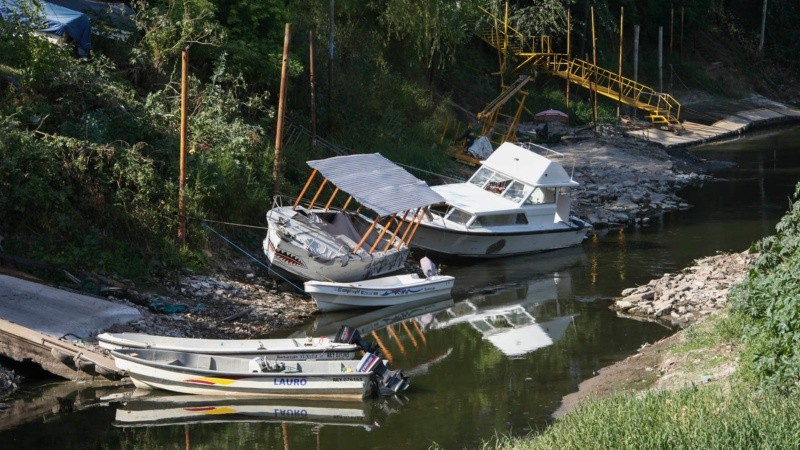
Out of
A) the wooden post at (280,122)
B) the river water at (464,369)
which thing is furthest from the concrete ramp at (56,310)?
the wooden post at (280,122)

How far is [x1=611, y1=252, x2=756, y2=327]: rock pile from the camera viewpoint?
74.3 ft

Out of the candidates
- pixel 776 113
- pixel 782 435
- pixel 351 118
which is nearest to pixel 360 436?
pixel 782 435

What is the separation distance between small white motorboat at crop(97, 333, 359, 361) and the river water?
2.65ft

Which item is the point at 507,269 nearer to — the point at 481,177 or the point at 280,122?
the point at 481,177

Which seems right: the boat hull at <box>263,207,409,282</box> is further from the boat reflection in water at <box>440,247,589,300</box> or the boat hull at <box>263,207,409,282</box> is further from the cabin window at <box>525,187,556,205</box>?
the cabin window at <box>525,187,556,205</box>

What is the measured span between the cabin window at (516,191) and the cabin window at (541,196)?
0.17 m

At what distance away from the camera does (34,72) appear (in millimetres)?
24281

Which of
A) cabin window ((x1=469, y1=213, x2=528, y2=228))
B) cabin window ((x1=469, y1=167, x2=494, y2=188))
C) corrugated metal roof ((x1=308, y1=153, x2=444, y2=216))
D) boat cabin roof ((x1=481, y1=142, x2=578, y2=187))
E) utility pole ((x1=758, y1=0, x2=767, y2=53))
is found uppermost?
corrugated metal roof ((x1=308, y1=153, x2=444, y2=216))

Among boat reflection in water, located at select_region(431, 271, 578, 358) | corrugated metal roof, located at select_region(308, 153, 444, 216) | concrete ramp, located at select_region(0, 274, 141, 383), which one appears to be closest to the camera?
concrete ramp, located at select_region(0, 274, 141, 383)

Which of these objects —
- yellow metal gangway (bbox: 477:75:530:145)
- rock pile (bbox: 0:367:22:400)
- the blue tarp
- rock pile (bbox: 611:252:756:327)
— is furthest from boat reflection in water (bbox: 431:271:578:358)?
yellow metal gangway (bbox: 477:75:530:145)

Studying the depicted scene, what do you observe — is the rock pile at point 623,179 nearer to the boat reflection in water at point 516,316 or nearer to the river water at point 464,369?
the river water at point 464,369

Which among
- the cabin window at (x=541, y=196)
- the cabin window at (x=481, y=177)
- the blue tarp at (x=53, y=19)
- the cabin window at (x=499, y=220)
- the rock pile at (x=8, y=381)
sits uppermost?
the blue tarp at (x=53, y=19)

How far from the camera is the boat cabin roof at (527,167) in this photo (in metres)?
28.8

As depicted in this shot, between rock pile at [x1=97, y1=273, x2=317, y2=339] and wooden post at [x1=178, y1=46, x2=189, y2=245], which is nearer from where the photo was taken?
rock pile at [x1=97, y1=273, x2=317, y2=339]
